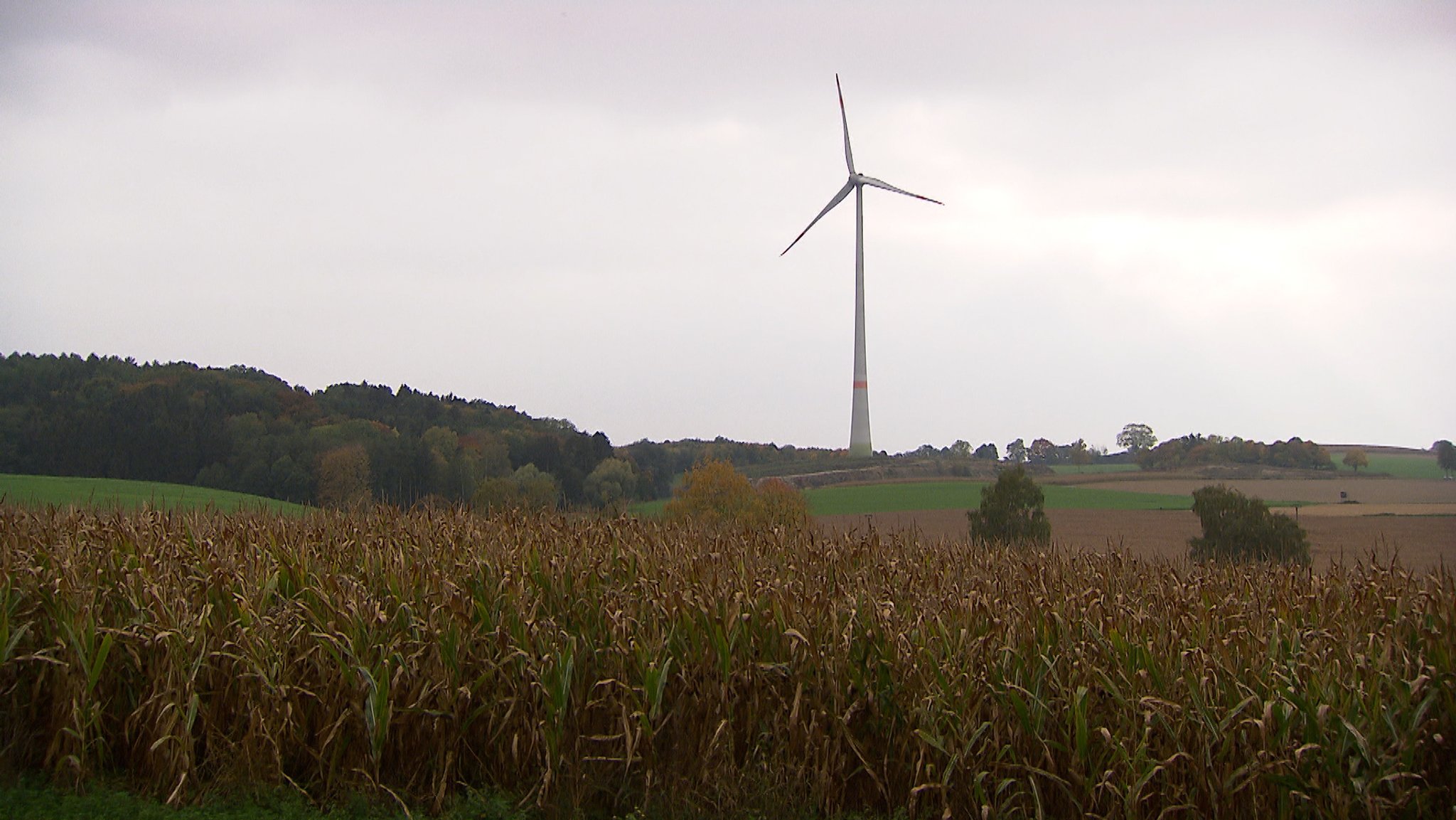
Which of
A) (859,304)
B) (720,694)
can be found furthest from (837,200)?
(720,694)

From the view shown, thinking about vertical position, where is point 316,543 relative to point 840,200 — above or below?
below

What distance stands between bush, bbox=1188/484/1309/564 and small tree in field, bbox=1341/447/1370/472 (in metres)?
24.9

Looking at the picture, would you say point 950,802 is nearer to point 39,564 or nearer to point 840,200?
point 39,564

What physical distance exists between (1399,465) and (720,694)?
6131cm

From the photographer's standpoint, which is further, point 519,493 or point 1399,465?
point 1399,465

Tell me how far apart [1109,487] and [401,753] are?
60415 millimetres

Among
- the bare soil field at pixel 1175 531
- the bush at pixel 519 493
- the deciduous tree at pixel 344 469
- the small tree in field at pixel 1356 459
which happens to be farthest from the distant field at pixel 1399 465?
the deciduous tree at pixel 344 469

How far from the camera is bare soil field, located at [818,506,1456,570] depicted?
1383 centimetres

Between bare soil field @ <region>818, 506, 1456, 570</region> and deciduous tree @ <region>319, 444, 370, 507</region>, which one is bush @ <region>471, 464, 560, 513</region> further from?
deciduous tree @ <region>319, 444, 370, 507</region>

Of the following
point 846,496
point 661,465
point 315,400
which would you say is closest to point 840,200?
point 846,496

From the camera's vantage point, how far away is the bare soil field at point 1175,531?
13828mm

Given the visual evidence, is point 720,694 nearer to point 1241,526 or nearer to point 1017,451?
point 1241,526

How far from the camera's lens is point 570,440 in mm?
55344

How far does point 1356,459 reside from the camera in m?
59.8
